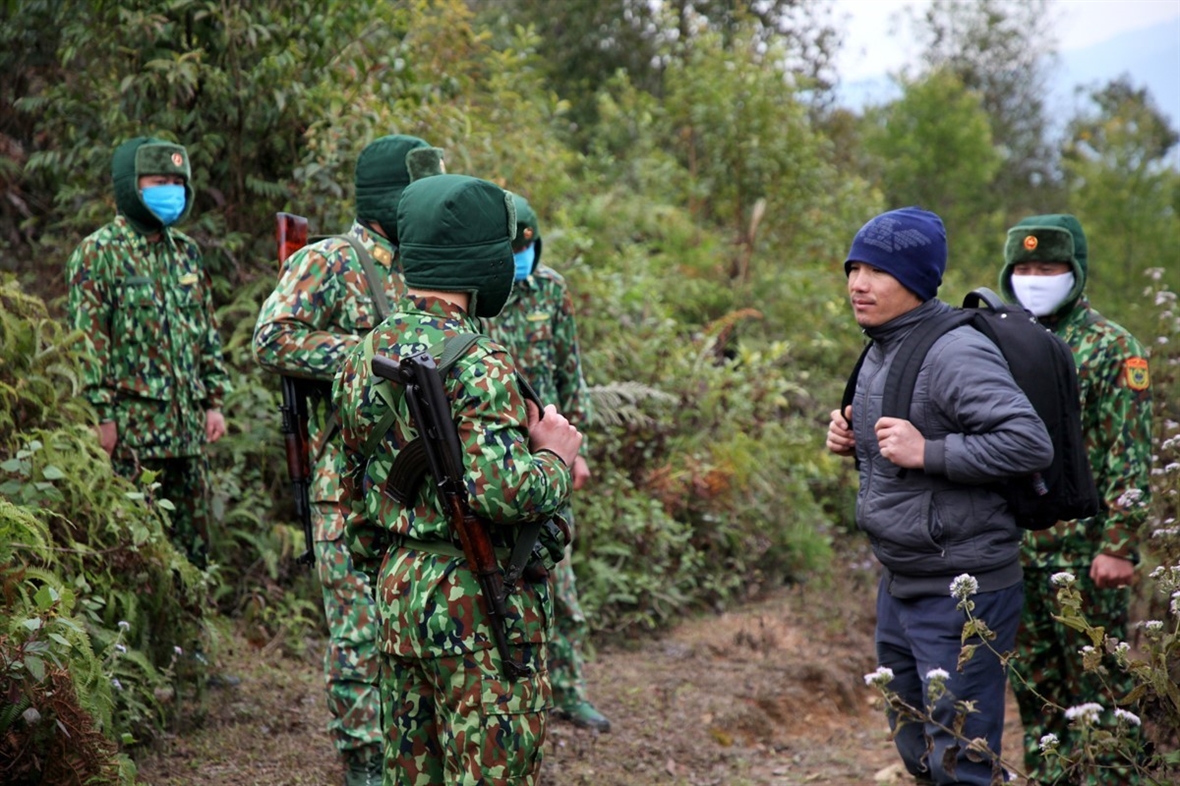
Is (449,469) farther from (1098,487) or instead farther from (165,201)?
(165,201)

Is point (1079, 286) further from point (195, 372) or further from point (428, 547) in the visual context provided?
point (195, 372)

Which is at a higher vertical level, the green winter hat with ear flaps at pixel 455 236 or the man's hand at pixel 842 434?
the green winter hat with ear flaps at pixel 455 236

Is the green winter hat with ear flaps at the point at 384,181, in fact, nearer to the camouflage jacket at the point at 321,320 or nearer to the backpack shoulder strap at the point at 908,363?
the camouflage jacket at the point at 321,320

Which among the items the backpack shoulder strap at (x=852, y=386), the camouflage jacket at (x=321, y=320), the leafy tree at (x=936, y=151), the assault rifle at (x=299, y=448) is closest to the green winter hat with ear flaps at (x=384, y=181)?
the camouflage jacket at (x=321, y=320)

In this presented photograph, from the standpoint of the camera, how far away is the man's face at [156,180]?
594 centimetres

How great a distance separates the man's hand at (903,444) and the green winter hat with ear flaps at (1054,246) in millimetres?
1537

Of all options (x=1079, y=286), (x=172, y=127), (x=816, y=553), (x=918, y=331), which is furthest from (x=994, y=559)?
(x=172, y=127)

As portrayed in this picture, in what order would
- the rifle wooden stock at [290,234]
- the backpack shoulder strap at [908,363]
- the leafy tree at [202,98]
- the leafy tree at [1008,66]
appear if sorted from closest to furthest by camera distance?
1. the backpack shoulder strap at [908,363]
2. the rifle wooden stock at [290,234]
3. the leafy tree at [202,98]
4. the leafy tree at [1008,66]

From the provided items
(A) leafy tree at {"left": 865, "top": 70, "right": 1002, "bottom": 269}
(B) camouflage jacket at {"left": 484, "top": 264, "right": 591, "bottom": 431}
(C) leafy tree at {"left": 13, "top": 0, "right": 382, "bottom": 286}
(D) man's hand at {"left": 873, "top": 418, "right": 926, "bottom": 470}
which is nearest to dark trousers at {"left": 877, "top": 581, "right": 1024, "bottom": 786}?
(D) man's hand at {"left": 873, "top": 418, "right": 926, "bottom": 470}

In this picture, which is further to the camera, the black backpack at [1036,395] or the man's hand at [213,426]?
the man's hand at [213,426]

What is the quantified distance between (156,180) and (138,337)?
32.9 inches

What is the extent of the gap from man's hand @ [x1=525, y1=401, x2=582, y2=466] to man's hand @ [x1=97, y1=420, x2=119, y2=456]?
3.19 m

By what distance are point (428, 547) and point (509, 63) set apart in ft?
27.6

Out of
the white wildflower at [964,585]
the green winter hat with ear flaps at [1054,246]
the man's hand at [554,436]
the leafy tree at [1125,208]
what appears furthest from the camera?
the leafy tree at [1125,208]
